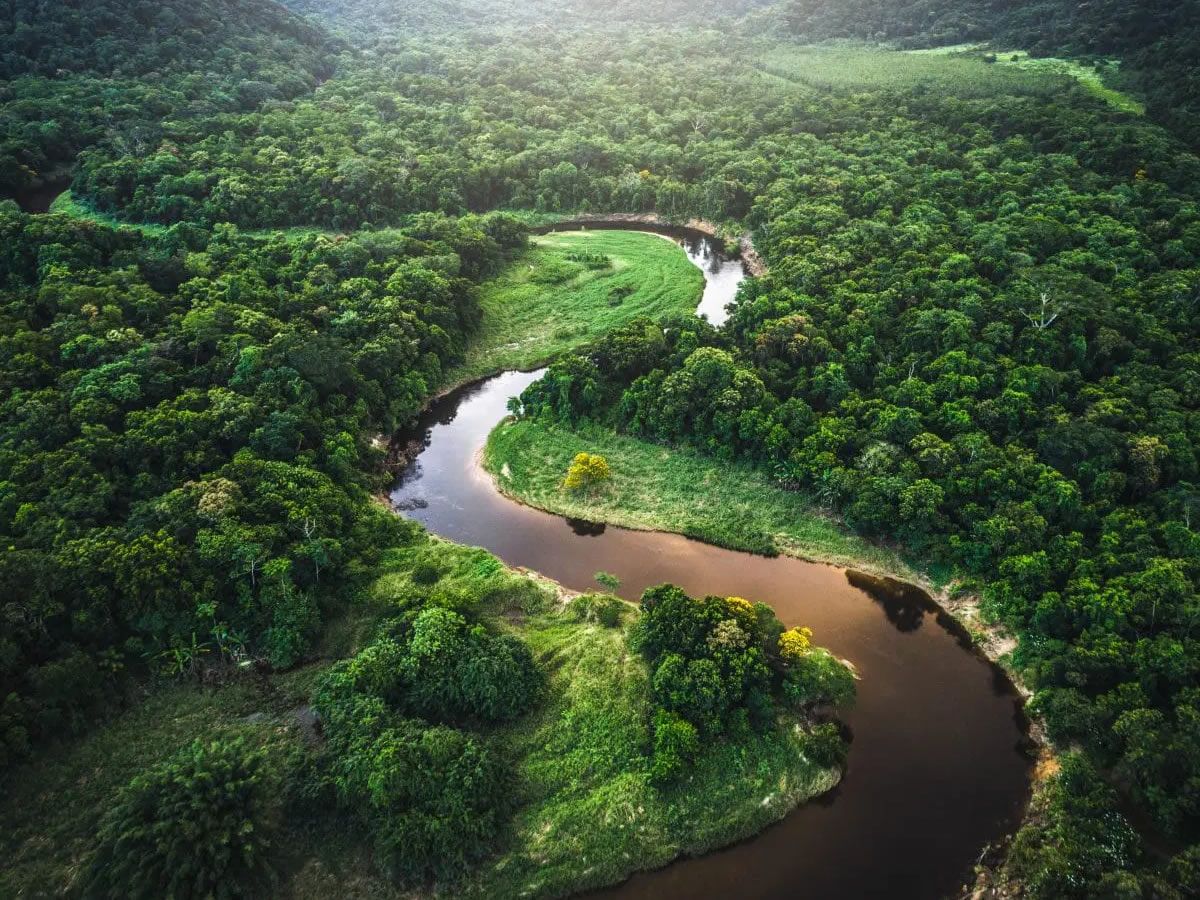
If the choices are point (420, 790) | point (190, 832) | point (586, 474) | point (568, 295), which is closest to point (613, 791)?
point (420, 790)

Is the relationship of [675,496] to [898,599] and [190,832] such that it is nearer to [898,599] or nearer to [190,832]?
[898,599]

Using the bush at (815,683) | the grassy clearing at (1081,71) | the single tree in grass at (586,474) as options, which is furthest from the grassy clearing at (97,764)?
the grassy clearing at (1081,71)

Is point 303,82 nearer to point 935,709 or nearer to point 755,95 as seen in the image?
point 755,95

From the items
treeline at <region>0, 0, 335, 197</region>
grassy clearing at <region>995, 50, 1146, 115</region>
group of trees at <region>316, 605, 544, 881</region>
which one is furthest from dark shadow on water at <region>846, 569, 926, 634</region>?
treeline at <region>0, 0, 335, 197</region>

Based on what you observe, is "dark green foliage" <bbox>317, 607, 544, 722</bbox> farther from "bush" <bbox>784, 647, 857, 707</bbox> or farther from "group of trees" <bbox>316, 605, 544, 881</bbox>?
"bush" <bbox>784, 647, 857, 707</bbox>

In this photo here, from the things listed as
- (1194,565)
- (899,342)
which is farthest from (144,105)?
(1194,565)

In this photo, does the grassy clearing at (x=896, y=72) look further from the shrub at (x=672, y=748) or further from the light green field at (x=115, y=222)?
the shrub at (x=672, y=748)
